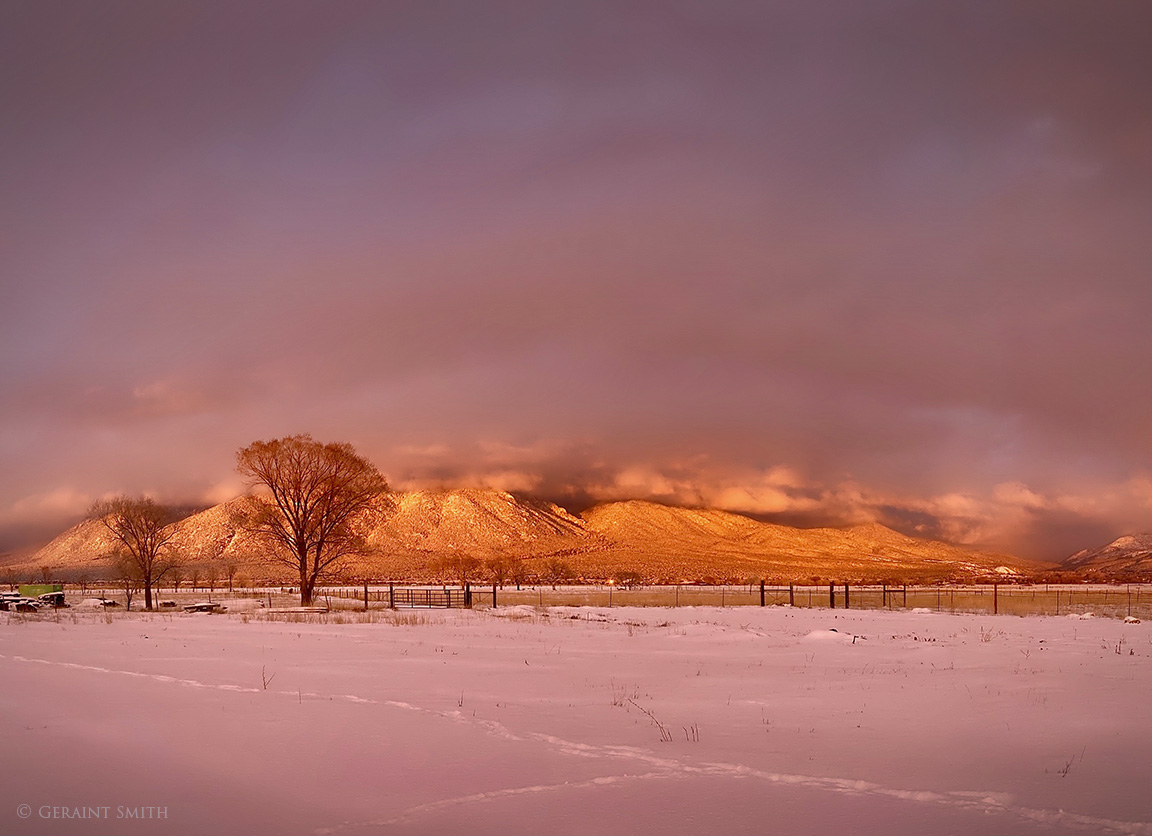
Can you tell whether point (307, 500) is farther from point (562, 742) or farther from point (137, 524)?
point (562, 742)

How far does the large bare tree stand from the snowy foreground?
2783 centimetres

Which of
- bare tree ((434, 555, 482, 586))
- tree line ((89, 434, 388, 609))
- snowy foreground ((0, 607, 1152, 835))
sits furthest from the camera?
bare tree ((434, 555, 482, 586))

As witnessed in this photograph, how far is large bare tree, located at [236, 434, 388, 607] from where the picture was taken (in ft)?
163

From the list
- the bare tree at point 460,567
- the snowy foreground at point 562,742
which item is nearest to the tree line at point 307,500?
the snowy foreground at point 562,742

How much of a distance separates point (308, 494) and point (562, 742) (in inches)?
1673

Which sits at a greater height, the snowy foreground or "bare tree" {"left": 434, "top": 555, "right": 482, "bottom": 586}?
the snowy foreground

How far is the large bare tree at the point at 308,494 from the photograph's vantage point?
49656 mm

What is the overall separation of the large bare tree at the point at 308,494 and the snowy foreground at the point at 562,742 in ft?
91.3

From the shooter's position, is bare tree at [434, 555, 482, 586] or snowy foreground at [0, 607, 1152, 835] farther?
bare tree at [434, 555, 482, 586]

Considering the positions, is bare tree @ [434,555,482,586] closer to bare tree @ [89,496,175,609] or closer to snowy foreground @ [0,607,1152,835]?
bare tree @ [89,496,175,609]

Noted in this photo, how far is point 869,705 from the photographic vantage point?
14.1m

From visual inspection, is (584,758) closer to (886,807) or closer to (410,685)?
(886,807)

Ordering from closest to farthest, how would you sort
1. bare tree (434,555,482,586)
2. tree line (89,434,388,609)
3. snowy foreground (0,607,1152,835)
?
snowy foreground (0,607,1152,835)
tree line (89,434,388,609)
bare tree (434,555,482,586)

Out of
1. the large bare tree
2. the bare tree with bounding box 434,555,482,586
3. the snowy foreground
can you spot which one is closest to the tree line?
the large bare tree
